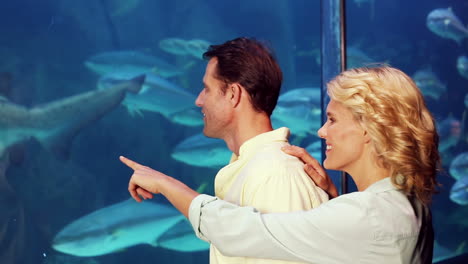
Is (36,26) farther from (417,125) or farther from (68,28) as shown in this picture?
(417,125)

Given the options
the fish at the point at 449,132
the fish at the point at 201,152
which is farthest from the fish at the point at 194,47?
the fish at the point at 449,132

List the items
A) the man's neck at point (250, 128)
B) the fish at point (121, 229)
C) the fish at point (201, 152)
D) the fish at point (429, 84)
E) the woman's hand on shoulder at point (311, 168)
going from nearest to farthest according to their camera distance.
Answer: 1. the woman's hand on shoulder at point (311, 168)
2. the man's neck at point (250, 128)
3. the fish at point (121, 229)
4. the fish at point (201, 152)
5. the fish at point (429, 84)

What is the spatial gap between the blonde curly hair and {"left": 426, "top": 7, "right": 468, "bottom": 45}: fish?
5235 mm

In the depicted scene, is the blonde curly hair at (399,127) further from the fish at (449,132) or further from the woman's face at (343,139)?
→ the fish at (449,132)

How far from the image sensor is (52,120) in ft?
11.9

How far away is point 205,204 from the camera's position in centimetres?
95

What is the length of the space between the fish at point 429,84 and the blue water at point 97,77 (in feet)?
1.38

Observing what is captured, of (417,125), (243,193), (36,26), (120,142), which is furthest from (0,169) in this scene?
(417,125)

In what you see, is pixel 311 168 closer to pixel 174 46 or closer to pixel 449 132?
pixel 174 46

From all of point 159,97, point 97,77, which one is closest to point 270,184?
point 159,97

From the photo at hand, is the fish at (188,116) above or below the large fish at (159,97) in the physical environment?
below

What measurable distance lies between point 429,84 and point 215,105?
4.82 meters

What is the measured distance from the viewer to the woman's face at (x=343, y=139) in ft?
3.31

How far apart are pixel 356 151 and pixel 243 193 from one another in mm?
247
